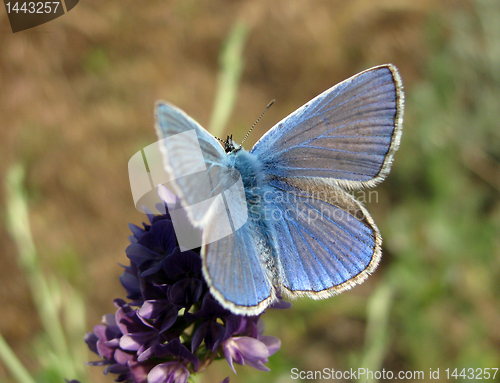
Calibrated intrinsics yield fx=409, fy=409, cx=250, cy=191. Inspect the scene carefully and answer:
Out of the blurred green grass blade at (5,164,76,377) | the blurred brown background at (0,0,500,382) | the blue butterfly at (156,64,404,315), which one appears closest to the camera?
the blue butterfly at (156,64,404,315)

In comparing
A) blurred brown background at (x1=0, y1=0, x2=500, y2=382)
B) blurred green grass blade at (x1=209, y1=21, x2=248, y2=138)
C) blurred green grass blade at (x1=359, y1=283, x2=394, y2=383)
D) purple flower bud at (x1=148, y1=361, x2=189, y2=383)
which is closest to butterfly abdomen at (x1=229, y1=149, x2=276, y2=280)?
purple flower bud at (x1=148, y1=361, x2=189, y2=383)

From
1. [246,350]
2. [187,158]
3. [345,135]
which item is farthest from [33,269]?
[345,135]

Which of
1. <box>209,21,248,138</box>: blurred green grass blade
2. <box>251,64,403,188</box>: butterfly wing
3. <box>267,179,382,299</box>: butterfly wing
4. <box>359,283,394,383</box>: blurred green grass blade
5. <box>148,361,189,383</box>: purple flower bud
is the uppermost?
<box>209,21,248,138</box>: blurred green grass blade

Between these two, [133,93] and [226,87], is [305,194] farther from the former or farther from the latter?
[133,93]

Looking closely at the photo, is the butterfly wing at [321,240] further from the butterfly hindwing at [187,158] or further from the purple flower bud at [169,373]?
the purple flower bud at [169,373]

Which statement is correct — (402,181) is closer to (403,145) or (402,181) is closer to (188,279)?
(403,145)

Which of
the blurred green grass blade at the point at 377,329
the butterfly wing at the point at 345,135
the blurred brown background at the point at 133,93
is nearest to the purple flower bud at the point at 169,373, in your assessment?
the butterfly wing at the point at 345,135

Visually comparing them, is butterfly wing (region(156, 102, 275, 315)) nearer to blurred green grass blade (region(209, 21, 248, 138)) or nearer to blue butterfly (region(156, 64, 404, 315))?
blue butterfly (region(156, 64, 404, 315))
